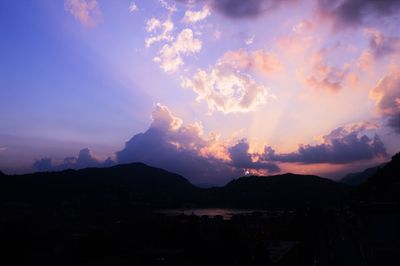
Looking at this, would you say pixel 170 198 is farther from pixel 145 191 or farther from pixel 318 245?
pixel 318 245

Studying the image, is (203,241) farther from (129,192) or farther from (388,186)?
(129,192)

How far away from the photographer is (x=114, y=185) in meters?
162

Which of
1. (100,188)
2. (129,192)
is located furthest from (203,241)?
Answer: (129,192)

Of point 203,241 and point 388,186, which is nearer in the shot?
point 203,241

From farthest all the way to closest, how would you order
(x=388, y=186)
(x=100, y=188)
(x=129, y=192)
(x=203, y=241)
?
(x=129, y=192)
(x=100, y=188)
(x=388, y=186)
(x=203, y=241)

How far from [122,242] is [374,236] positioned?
30.2 metres

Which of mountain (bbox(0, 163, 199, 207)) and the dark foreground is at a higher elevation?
mountain (bbox(0, 163, 199, 207))

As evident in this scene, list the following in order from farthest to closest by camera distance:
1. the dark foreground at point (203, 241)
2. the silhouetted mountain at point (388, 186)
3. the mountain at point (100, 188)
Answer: the mountain at point (100, 188) < the silhouetted mountain at point (388, 186) < the dark foreground at point (203, 241)

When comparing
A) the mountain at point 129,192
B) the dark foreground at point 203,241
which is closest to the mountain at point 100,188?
the mountain at point 129,192

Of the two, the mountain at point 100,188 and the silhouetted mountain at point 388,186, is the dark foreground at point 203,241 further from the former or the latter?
the mountain at point 100,188

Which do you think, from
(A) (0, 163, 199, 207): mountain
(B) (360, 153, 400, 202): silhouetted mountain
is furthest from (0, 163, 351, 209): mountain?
(B) (360, 153, 400, 202): silhouetted mountain

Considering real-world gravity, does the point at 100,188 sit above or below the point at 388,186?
above

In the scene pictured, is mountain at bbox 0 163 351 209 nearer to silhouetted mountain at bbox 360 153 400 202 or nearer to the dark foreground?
the dark foreground

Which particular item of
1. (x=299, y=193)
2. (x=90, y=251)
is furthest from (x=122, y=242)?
A: (x=299, y=193)
